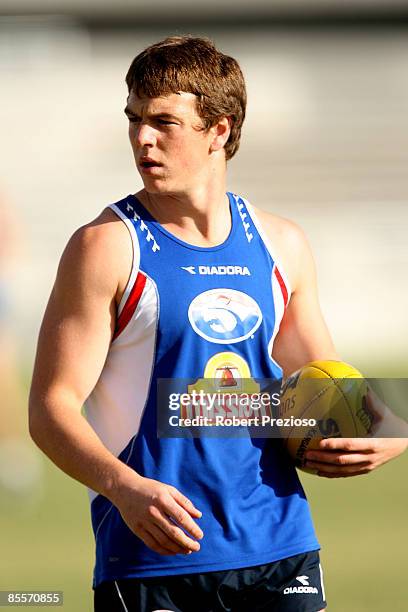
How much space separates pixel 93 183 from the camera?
1590 cm

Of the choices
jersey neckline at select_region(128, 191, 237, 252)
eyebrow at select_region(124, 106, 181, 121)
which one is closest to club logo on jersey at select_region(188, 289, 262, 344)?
jersey neckline at select_region(128, 191, 237, 252)

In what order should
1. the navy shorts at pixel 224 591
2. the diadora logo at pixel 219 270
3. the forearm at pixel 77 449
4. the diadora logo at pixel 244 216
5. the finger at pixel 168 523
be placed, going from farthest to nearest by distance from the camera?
1. the diadora logo at pixel 244 216
2. the diadora logo at pixel 219 270
3. the navy shorts at pixel 224 591
4. the forearm at pixel 77 449
5. the finger at pixel 168 523

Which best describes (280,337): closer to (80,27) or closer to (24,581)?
(24,581)

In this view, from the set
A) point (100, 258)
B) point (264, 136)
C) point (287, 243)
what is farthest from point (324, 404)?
point (264, 136)

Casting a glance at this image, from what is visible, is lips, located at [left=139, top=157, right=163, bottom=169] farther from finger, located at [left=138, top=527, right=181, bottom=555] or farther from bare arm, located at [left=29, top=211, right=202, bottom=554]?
finger, located at [left=138, top=527, right=181, bottom=555]

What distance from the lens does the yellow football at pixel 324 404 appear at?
253cm

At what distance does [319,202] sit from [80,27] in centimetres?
394

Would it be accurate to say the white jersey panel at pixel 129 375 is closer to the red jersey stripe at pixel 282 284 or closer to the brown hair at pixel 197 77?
the red jersey stripe at pixel 282 284

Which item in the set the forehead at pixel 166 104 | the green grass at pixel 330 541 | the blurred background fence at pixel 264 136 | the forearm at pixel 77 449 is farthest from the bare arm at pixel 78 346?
the blurred background fence at pixel 264 136

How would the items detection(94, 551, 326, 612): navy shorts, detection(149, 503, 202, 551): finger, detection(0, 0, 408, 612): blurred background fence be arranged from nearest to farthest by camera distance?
detection(149, 503, 202, 551): finger → detection(94, 551, 326, 612): navy shorts → detection(0, 0, 408, 612): blurred background fence

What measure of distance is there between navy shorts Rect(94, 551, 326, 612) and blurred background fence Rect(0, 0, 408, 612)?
8.01 metres

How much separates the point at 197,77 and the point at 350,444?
876 millimetres

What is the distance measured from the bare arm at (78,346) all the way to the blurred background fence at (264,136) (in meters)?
7.97

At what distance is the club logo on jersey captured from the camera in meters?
2.47
